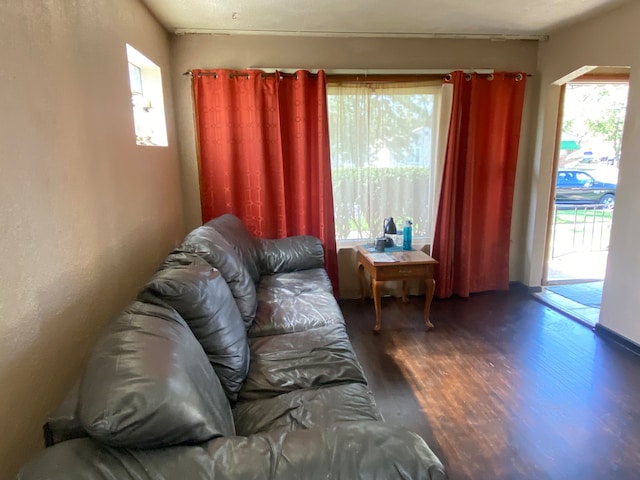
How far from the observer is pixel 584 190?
5582mm

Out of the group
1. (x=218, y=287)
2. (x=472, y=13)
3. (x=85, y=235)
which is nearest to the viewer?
(x=85, y=235)

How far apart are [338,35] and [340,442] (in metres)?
3.25

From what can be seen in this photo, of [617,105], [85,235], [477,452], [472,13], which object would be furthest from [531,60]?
[85,235]

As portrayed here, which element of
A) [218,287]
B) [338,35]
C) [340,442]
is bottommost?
[340,442]

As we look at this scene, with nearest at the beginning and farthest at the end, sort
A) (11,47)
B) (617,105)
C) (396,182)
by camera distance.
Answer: (11,47)
(396,182)
(617,105)

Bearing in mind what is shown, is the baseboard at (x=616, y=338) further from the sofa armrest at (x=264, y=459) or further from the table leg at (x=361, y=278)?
the sofa armrest at (x=264, y=459)

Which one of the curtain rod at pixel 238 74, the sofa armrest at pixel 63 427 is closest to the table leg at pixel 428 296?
the curtain rod at pixel 238 74

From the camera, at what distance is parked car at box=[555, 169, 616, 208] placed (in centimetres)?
548

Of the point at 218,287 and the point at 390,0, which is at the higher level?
the point at 390,0

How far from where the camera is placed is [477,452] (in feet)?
5.99

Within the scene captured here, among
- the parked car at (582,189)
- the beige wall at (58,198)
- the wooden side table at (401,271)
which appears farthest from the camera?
the parked car at (582,189)

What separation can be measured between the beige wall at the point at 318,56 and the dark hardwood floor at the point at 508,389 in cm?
194

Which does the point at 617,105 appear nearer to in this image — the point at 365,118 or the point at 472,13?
the point at 472,13

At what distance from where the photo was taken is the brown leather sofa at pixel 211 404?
33.9 inches
